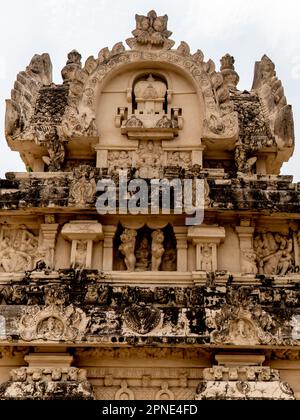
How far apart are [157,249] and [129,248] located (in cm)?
50

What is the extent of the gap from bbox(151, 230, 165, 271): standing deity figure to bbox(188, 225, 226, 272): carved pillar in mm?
536

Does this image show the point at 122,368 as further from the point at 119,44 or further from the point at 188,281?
the point at 119,44

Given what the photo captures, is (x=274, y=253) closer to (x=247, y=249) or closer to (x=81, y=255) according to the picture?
(x=247, y=249)

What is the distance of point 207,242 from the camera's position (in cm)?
1056

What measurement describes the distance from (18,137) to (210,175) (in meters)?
3.90

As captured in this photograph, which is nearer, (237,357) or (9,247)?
(237,357)

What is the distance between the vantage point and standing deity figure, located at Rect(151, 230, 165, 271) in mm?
10609

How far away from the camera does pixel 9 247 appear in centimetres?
1088

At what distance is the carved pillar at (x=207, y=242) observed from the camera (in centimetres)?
1041

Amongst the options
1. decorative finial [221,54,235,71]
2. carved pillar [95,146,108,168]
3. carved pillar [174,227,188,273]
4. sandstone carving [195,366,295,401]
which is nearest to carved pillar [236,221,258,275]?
carved pillar [174,227,188,273]

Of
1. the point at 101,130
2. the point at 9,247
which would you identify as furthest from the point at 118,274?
the point at 101,130

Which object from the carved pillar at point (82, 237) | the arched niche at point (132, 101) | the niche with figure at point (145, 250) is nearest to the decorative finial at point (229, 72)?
the arched niche at point (132, 101)

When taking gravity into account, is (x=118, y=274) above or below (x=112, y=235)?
below

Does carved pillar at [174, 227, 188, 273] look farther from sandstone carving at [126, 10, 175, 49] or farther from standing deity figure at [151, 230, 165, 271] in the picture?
sandstone carving at [126, 10, 175, 49]
